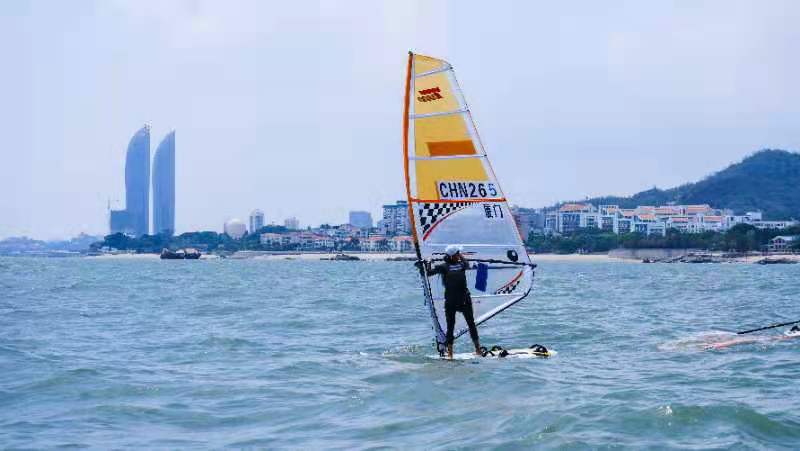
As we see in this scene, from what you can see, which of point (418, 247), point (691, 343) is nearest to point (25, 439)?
point (418, 247)

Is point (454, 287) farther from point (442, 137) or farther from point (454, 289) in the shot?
point (442, 137)

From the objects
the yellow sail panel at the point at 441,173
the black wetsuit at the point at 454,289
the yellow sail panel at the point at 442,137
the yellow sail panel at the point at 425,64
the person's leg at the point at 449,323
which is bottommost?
the person's leg at the point at 449,323

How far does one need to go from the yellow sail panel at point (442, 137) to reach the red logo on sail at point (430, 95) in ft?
0.97

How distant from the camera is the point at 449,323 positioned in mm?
14375

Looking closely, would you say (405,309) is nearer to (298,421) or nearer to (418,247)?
(418,247)

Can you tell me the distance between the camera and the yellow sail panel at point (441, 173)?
14484mm

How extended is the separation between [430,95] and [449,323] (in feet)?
11.7

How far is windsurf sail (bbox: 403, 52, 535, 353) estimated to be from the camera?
569 inches

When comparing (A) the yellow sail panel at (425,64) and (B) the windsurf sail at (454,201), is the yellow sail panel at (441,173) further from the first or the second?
(A) the yellow sail panel at (425,64)

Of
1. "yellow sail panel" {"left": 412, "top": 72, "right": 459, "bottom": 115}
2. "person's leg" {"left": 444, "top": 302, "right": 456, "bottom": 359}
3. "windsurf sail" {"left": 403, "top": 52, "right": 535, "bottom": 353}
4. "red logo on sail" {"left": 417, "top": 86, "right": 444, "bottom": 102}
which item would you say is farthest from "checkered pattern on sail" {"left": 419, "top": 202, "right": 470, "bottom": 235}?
"red logo on sail" {"left": 417, "top": 86, "right": 444, "bottom": 102}

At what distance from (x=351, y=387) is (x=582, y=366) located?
363 cm

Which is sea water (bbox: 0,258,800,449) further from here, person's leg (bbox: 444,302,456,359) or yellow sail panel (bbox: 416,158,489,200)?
yellow sail panel (bbox: 416,158,489,200)

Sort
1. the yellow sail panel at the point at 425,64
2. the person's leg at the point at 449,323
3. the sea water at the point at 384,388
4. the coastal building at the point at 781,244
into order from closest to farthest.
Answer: the sea water at the point at 384,388, the person's leg at the point at 449,323, the yellow sail panel at the point at 425,64, the coastal building at the point at 781,244

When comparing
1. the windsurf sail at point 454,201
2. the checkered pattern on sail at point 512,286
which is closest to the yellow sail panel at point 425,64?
the windsurf sail at point 454,201
